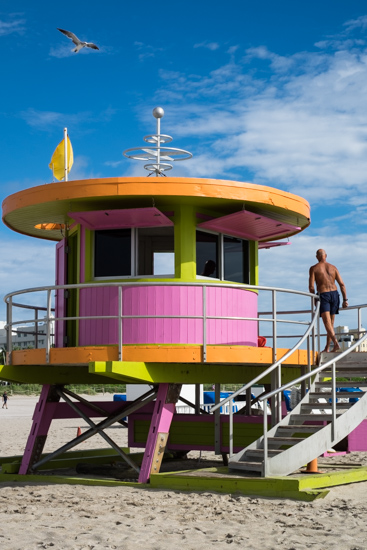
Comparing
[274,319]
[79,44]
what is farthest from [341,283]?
[79,44]

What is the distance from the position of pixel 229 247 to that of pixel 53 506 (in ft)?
19.9

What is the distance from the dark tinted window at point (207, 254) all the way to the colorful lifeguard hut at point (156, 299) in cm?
2

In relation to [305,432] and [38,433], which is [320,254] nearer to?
[305,432]

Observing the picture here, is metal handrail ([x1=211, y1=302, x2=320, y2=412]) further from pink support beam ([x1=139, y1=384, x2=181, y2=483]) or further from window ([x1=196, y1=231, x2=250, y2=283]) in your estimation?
window ([x1=196, y1=231, x2=250, y2=283])

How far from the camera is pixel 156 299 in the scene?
14180 mm

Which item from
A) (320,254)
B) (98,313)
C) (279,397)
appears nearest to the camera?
(279,397)

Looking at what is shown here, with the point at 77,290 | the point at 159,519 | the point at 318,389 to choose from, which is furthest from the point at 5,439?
the point at 159,519

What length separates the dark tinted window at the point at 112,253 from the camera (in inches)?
585

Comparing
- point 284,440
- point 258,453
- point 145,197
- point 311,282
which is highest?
point 145,197

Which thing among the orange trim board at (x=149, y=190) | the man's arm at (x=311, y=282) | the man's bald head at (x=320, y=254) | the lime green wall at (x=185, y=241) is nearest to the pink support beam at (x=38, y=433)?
the lime green wall at (x=185, y=241)

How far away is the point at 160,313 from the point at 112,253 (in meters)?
1.67

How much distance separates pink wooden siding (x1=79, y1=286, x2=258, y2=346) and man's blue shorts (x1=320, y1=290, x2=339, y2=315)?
74.1 inches

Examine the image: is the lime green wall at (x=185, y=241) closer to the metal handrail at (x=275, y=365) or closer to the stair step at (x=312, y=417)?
the metal handrail at (x=275, y=365)

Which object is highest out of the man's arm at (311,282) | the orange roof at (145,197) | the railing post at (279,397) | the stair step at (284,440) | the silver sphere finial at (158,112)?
the silver sphere finial at (158,112)
